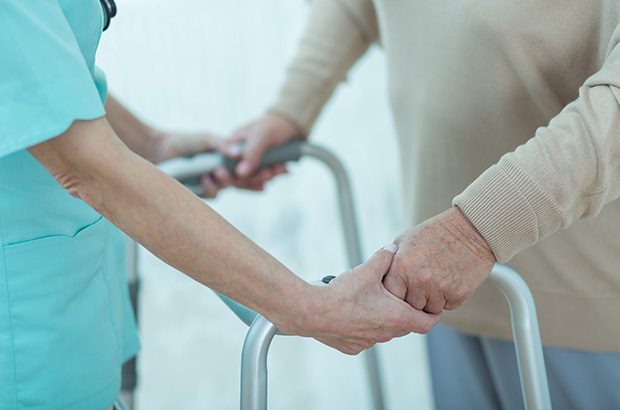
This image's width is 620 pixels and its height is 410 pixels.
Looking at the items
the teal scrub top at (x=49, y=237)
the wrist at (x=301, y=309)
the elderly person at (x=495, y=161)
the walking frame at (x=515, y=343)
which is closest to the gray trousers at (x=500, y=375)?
the elderly person at (x=495, y=161)

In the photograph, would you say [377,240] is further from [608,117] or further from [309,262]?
[608,117]

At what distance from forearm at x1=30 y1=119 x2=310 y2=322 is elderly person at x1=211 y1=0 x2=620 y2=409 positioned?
169mm

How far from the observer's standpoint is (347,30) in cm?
146

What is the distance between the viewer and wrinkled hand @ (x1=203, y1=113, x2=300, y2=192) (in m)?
1.39

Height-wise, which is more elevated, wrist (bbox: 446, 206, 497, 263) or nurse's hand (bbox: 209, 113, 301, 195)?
wrist (bbox: 446, 206, 497, 263)

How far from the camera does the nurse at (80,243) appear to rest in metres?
0.69

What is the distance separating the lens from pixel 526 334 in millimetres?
909

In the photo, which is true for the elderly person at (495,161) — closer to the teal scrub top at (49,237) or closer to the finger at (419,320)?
the finger at (419,320)

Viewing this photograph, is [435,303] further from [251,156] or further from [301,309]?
[251,156]

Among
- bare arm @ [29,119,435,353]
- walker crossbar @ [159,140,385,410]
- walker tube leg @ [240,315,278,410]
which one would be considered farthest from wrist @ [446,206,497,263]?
walker crossbar @ [159,140,385,410]

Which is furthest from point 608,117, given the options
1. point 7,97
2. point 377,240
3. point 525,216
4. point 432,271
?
point 377,240

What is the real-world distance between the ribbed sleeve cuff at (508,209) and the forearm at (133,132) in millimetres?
642

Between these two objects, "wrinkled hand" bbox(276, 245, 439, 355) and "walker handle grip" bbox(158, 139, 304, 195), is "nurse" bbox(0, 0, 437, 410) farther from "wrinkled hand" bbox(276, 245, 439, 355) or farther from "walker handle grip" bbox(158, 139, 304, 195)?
"walker handle grip" bbox(158, 139, 304, 195)

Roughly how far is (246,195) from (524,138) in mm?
1346
